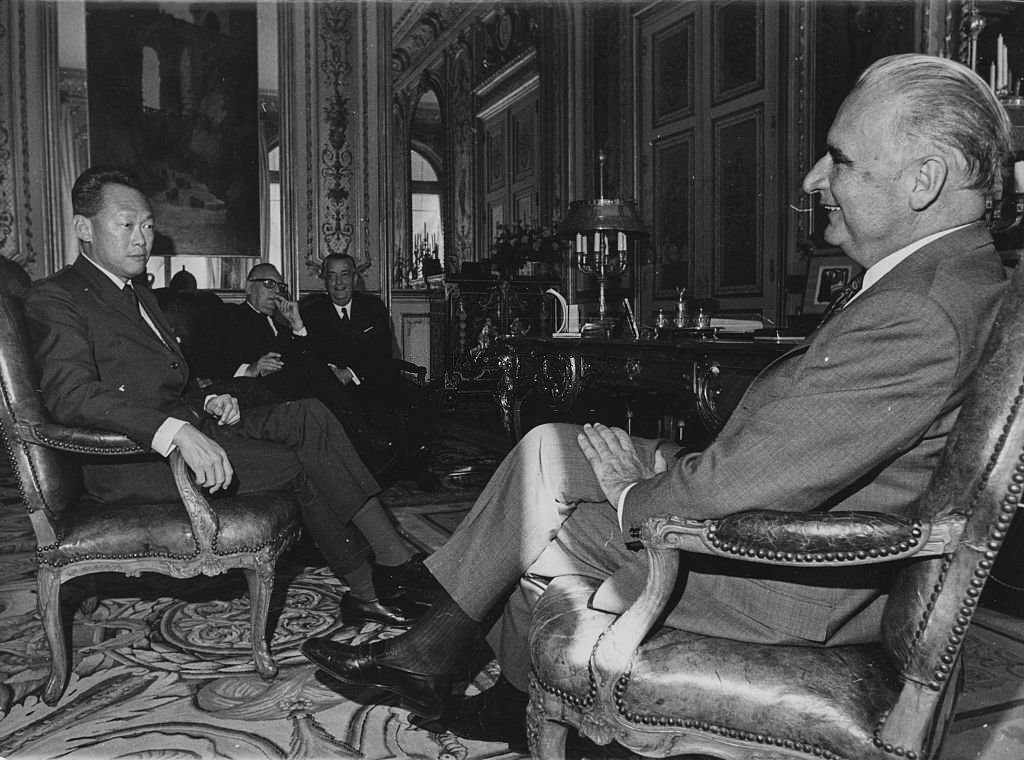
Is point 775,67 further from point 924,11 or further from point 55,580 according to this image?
point 55,580

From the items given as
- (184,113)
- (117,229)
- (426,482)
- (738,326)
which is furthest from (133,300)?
(184,113)

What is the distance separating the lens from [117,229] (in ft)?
7.54

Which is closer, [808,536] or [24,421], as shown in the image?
[808,536]

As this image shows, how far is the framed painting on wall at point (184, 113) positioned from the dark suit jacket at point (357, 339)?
2.28 m

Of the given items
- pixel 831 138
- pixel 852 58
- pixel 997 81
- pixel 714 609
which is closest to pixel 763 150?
pixel 852 58

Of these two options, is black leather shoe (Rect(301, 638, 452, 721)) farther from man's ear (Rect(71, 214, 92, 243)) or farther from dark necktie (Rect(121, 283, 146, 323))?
man's ear (Rect(71, 214, 92, 243))

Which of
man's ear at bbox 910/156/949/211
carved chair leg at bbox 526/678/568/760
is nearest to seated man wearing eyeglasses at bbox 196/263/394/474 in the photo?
carved chair leg at bbox 526/678/568/760

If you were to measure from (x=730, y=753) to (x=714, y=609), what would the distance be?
22cm

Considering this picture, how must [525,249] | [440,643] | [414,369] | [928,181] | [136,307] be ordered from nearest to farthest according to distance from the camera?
1. [928,181]
2. [440,643]
3. [136,307]
4. [414,369]
5. [525,249]

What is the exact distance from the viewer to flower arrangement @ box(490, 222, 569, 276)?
7.28 meters

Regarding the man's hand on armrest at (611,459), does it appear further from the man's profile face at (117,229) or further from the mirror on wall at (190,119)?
the mirror on wall at (190,119)

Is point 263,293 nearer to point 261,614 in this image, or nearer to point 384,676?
point 261,614

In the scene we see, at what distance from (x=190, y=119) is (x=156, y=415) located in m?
5.50

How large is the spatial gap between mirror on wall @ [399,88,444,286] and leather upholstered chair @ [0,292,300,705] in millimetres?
9815
